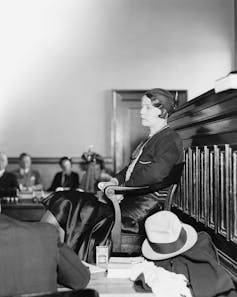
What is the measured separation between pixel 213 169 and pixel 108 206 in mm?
850

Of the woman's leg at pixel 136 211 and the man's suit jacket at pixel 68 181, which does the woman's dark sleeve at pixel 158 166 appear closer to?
the woman's leg at pixel 136 211

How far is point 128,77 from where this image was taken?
896 centimetres

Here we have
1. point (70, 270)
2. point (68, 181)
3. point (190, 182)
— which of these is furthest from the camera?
point (68, 181)

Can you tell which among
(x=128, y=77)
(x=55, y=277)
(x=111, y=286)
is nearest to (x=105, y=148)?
(x=128, y=77)

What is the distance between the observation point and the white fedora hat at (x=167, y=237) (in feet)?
10.7

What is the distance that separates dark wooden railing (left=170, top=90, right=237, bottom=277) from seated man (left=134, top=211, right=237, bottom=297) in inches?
5.6

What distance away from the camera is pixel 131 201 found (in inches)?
156

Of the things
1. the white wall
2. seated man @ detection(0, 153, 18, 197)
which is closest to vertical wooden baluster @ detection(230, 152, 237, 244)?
seated man @ detection(0, 153, 18, 197)

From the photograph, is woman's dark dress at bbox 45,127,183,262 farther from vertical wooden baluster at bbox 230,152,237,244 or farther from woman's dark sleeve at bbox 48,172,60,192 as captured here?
woman's dark sleeve at bbox 48,172,60,192

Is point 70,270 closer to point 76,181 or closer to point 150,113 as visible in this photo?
point 150,113

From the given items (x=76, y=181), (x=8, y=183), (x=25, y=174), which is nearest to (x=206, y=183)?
(x=8, y=183)

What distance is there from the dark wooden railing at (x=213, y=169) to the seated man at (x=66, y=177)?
368 centimetres

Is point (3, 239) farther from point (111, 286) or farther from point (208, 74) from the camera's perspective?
point (208, 74)

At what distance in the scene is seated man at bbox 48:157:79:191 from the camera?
8.25m
